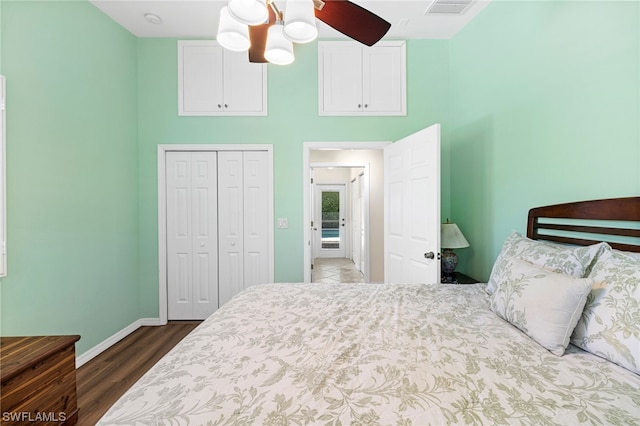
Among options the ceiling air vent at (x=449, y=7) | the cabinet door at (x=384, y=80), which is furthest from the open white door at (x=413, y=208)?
the ceiling air vent at (x=449, y=7)

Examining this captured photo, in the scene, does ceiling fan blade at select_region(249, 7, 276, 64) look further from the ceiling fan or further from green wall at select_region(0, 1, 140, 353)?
green wall at select_region(0, 1, 140, 353)

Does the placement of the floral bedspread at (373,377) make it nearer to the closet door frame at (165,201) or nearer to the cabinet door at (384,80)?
the closet door frame at (165,201)

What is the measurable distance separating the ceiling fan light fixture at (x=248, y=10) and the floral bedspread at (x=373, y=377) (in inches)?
55.1

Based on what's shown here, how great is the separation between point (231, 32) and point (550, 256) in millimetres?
1969

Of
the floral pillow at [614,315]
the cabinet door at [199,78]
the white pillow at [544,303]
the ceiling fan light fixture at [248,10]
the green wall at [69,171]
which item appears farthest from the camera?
the cabinet door at [199,78]

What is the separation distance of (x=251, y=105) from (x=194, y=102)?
63cm

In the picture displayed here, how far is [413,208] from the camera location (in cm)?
258

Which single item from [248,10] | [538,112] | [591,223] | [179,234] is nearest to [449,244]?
[591,223]

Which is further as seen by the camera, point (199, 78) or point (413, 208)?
point (199, 78)

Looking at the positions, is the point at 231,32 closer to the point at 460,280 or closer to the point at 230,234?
the point at 230,234

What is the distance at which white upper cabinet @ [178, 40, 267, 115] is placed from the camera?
9.96ft

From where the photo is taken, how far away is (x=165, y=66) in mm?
3051

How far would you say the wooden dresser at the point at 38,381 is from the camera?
1.29 metres

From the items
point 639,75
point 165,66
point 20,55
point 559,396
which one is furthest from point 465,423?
point 165,66
